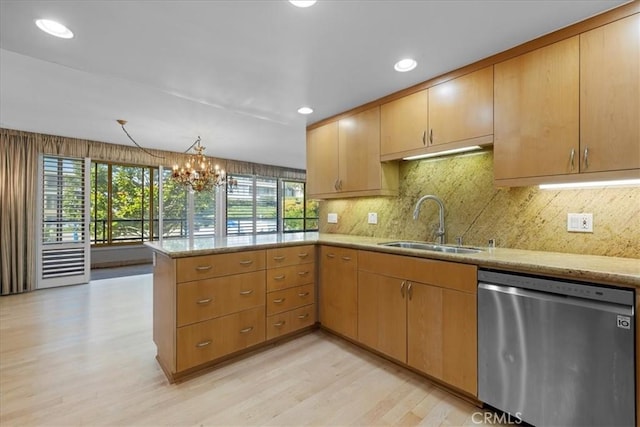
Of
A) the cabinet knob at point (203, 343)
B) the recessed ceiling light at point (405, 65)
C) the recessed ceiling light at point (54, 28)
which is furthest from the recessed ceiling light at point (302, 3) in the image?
the cabinet knob at point (203, 343)

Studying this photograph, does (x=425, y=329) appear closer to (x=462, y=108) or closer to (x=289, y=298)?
(x=289, y=298)

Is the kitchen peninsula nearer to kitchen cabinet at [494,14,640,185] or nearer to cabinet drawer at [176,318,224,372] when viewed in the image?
cabinet drawer at [176,318,224,372]

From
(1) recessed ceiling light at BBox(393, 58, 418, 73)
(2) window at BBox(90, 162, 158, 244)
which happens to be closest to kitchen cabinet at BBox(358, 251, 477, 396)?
(1) recessed ceiling light at BBox(393, 58, 418, 73)

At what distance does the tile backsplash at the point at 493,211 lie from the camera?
1.74 metres

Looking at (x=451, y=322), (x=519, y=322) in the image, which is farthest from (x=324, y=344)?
(x=519, y=322)

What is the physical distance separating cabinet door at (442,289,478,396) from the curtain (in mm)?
5638

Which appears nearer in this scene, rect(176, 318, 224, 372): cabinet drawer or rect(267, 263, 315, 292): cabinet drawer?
rect(176, 318, 224, 372): cabinet drawer

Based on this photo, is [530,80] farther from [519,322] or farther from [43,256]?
[43,256]

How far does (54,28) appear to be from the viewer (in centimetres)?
172

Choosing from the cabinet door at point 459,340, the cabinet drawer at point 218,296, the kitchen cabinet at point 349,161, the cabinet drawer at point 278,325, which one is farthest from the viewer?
the kitchen cabinet at point 349,161

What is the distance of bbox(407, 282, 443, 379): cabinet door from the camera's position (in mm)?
1924

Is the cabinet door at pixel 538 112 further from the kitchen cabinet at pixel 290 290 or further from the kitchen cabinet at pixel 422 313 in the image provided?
the kitchen cabinet at pixel 290 290

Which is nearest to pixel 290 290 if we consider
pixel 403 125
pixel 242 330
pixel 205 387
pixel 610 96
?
pixel 242 330

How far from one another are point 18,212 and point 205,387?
4.43 meters
